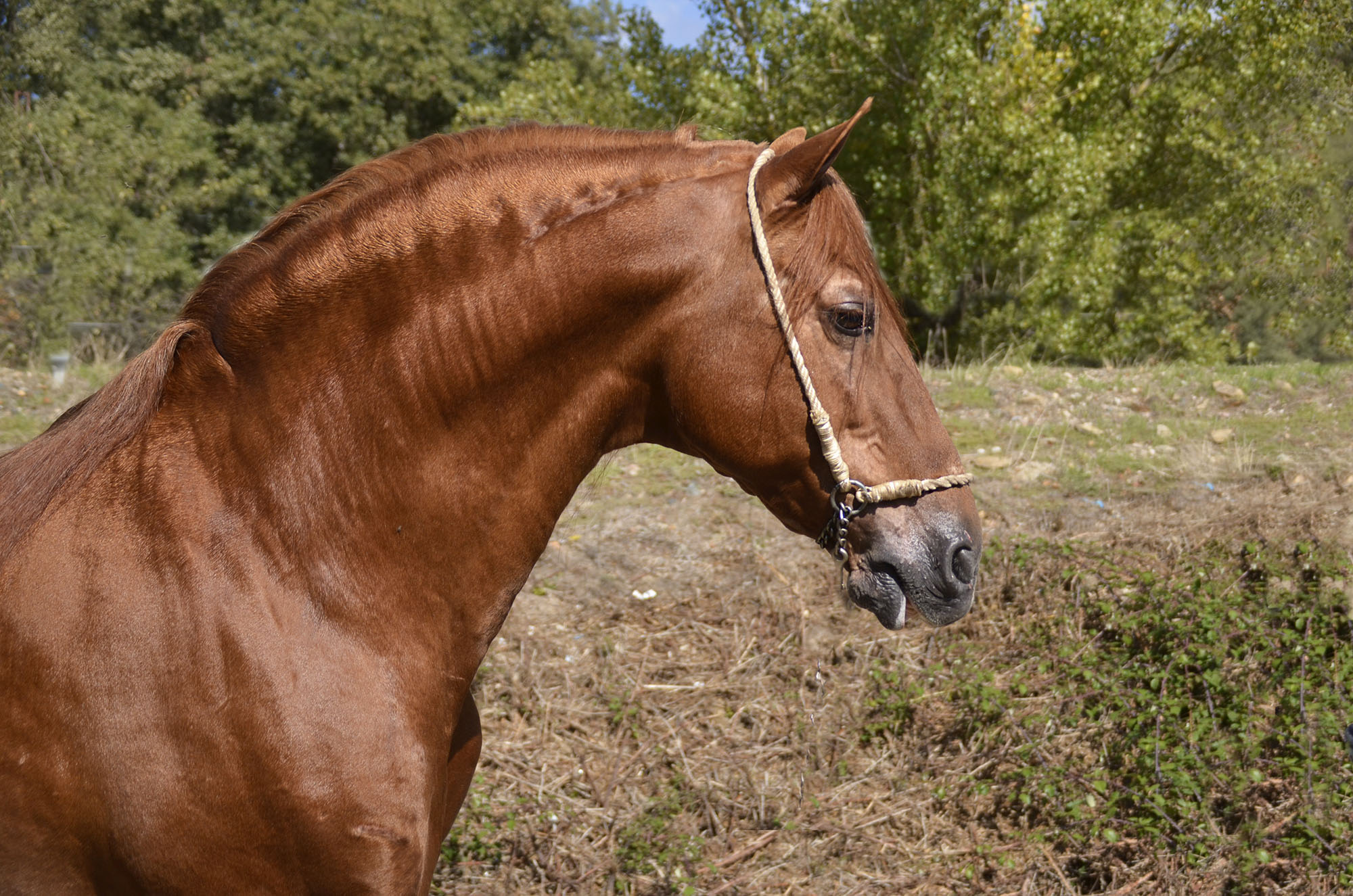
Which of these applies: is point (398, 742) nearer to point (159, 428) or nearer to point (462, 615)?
point (462, 615)

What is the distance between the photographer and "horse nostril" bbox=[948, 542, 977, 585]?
6.10 feet

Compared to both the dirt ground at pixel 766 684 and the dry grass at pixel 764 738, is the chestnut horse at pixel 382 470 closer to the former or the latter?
the dirt ground at pixel 766 684

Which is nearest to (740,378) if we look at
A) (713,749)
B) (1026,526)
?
(713,749)

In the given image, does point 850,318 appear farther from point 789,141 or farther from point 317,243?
point 317,243

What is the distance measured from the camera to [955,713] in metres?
3.89

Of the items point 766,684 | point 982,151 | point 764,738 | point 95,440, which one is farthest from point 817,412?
point 982,151

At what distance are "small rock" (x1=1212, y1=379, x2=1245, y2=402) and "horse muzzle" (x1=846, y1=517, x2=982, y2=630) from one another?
7.15 metres

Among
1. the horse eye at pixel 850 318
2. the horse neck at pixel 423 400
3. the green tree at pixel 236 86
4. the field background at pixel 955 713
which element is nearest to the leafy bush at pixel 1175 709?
the field background at pixel 955 713

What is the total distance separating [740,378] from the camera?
72.5 inches

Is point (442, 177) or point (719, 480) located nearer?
point (442, 177)

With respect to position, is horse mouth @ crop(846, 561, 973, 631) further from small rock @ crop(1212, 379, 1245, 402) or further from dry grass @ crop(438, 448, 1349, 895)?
small rock @ crop(1212, 379, 1245, 402)

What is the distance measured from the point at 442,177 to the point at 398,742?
3.66ft

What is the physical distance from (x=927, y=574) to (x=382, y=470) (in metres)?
1.12

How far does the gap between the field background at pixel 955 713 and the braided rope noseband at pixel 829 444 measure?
2.45ft
